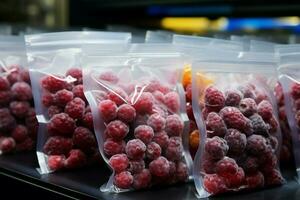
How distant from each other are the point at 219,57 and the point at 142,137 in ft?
0.76

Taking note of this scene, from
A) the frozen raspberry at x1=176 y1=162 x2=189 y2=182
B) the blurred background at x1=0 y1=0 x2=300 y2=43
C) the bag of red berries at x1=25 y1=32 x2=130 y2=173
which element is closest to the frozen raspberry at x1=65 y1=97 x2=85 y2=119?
the bag of red berries at x1=25 y1=32 x2=130 y2=173

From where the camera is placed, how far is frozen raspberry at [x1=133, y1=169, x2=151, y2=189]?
3.08 feet

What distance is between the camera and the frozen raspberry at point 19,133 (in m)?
1.20

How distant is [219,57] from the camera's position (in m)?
1.03

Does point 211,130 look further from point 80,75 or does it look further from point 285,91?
point 80,75

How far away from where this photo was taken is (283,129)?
1.08m

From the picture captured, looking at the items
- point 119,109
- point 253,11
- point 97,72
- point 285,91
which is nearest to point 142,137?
point 119,109

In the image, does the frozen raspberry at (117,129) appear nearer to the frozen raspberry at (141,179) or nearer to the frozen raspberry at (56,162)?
the frozen raspberry at (141,179)

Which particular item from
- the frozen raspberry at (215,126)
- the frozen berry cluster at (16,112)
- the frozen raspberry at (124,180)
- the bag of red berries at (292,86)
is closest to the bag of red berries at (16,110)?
the frozen berry cluster at (16,112)

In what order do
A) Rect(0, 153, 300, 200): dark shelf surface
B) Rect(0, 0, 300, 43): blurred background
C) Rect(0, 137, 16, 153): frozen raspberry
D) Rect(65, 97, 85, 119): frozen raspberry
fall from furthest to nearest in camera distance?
Rect(0, 0, 300, 43): blurred background → Rect(0, 137, 16, 153): frozen raspberry → Rect(65, 97, 85, 119): frozen raspberry → Rect(0, 153, 300, 200): dark shelf surface

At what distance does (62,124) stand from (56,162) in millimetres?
82

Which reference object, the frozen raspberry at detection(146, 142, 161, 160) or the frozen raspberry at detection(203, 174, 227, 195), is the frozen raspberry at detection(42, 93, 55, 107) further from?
the frozen raspberry at detection(203, 174, 227, 195)

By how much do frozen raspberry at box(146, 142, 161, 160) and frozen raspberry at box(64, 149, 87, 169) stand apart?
20 centimetres

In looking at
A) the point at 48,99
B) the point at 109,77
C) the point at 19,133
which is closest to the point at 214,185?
the point at 109,77
